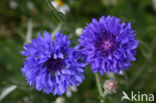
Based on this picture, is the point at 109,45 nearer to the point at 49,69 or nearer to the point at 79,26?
the point at 49,69

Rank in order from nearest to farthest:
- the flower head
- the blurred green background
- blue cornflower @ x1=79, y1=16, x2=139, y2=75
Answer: blue cornflower @ x1=79, y1=16, x2=139, y2=75
the flower head
the blurred green background

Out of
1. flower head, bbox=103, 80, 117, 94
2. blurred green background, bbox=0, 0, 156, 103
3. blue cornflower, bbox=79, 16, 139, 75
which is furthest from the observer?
blurred green background, bbox=0, 0, 156, 103

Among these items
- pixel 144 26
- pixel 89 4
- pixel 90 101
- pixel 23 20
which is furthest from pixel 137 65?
pixel 23 20

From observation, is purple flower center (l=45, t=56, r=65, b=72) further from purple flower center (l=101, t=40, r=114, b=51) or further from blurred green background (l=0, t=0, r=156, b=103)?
blurred green background (l=0, t=0, r=156, b=103)

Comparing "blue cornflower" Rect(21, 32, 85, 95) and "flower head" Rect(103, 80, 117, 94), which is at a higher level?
"blue cornflower" Rect(21, 32, 85, 95)

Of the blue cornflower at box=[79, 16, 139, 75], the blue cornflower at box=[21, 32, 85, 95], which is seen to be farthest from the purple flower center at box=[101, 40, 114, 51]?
the blue cornflower at box=[21, 32, 85, 95]

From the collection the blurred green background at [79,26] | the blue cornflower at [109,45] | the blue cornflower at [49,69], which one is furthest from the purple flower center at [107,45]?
the blurred green background at [79,26]

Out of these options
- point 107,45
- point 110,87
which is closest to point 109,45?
point 107,45
